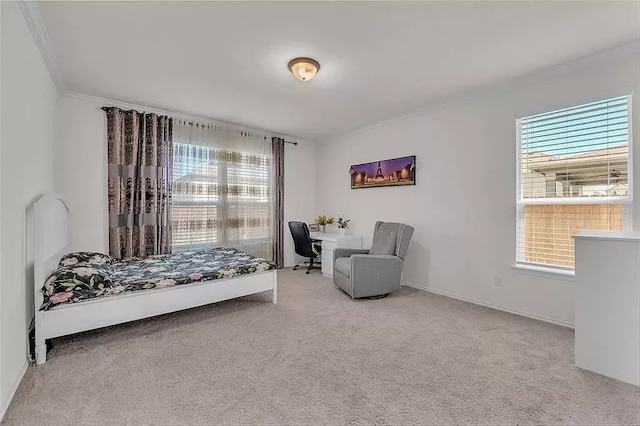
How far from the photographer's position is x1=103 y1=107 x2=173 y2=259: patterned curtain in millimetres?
3717

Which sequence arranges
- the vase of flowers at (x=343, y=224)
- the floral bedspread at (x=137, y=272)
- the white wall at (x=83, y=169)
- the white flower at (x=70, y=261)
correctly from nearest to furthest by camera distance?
1. the floral bedspread at (x=137, y=272)
2. the white flower at (x=70, y=261)
3. the white wall at (x=83, y=169)
4. the vase of flowers at (x=343, y=224)

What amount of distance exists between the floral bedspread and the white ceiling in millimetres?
1855

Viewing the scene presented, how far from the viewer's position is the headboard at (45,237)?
2084mm

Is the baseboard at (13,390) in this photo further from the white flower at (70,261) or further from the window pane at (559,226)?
the window pane at (559,226)

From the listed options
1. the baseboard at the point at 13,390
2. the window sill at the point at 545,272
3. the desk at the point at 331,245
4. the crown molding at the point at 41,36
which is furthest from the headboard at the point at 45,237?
the window sill at the point at 545,272

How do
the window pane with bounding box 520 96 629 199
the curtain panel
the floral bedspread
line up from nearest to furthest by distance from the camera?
the floral bedspread → the window pane with bounding box 520 96 629 199 → the curtain panel

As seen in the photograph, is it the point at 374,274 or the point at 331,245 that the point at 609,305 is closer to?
the point at 374,274

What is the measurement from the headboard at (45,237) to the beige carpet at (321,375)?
60 centimetres

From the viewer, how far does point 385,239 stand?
13.3 feet

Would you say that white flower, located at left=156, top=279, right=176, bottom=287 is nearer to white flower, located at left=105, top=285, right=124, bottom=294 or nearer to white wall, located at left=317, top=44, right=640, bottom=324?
white flower, located at left=105, top=285, right=124, bottom=294

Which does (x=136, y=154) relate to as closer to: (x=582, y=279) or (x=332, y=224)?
(x=332, y=224)

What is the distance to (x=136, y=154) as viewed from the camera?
386 centimetres

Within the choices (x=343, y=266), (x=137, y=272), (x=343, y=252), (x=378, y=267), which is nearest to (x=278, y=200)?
(x=343, y=252)

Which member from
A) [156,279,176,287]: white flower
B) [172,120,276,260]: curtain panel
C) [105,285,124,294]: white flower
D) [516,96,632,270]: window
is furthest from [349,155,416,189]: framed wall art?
[105,285,124,294]: white flower
